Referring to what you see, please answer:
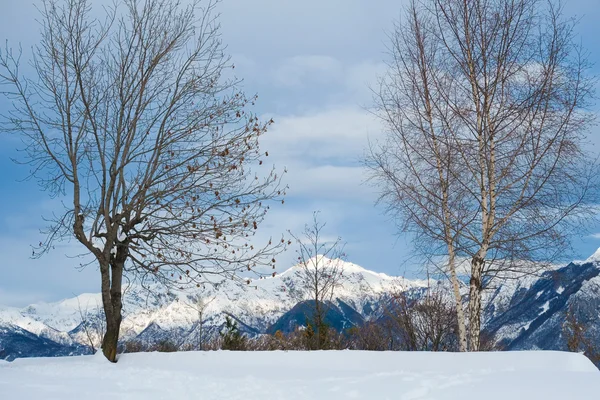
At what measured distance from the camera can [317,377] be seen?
9.09 metres

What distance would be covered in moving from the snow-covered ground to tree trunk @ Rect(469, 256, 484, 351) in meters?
2.83

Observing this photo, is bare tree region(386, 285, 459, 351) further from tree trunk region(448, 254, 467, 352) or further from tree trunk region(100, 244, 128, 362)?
tree trunk region(100, 244, 128, 362)

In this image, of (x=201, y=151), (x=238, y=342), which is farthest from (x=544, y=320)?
(x=201, y=151)

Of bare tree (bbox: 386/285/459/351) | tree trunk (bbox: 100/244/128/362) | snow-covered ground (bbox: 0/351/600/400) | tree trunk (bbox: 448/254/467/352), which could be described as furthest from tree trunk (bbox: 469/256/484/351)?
bare tree (bbox: 386/285/459/351)

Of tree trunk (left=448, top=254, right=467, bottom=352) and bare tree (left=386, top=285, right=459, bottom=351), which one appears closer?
tree trunk (left=448, top=254, right=467, bottom=352)

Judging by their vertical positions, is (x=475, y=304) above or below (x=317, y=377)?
above

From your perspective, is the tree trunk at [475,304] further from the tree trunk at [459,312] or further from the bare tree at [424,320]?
the bare tree at [424,320]

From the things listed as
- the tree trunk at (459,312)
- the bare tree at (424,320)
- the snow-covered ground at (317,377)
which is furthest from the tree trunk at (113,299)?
the bare tree at (424,320)

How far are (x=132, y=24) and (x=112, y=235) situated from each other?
4409 millimetres

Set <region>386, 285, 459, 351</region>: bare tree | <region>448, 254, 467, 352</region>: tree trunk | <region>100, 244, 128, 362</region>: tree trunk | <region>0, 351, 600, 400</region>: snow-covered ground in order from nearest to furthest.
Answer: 1. <region>0, 351, 600, 400</region>: snow-covered ground
2. <region>100, 244, 128, 362</region>: tree trunk
3. <region>448, 254, 467, 352</region>: tree trunk
4. <region>386, 285, 459, 351</region>: bare tree

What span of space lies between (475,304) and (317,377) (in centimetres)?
451

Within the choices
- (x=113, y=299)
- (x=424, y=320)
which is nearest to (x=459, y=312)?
(x=113, y=299)

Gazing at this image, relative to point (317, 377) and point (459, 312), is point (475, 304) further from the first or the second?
point (317, 377)

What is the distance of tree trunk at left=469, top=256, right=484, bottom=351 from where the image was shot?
12.2 meters
